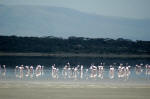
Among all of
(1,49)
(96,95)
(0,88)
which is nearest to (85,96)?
(96,95)

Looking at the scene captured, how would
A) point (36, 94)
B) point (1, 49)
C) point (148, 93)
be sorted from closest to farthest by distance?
point (36, 94) < point (148, 93) < point (1, 49)

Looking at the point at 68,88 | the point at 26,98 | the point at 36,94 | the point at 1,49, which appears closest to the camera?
the point at 26,98

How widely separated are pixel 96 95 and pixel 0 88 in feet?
20.4

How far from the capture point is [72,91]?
1085 inches

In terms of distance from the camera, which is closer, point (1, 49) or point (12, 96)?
point (12, 96)

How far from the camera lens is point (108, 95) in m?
26.1

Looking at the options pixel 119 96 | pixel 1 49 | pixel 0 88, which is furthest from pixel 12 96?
pixel 1 49

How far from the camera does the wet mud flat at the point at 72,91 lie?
2517cm

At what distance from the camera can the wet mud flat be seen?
25175 millimetres

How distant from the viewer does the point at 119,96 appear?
2572cm

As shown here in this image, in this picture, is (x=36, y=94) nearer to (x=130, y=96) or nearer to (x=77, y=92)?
(x=77, y=92)

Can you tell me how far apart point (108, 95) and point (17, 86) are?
260 inches

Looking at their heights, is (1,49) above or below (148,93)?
above

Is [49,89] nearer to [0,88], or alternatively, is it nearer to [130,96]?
[0,88]
